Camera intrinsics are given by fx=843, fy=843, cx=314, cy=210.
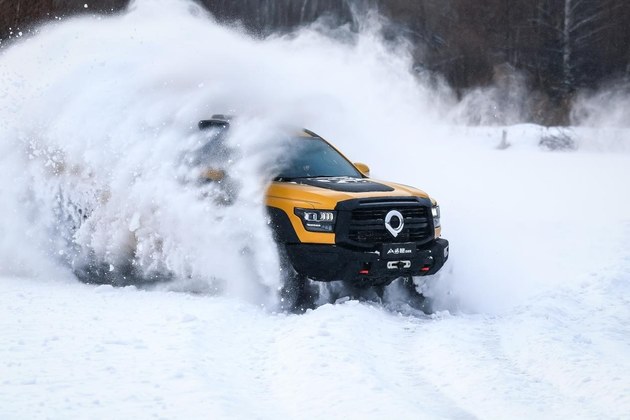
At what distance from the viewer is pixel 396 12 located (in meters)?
45.2

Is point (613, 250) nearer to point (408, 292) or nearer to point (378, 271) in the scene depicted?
point (408, 292)

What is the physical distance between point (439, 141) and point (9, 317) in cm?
2239

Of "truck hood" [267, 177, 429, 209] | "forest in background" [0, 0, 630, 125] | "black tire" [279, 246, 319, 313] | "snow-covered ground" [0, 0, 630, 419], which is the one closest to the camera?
"snow-covered ground" [0, 0, 630, 419]

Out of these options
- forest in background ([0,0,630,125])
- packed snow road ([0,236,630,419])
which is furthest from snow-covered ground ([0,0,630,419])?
forest in background ([0,0,630,125])

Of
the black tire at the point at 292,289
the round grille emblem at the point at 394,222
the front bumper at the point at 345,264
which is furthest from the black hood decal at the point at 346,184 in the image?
the black tire at the point at 292,289

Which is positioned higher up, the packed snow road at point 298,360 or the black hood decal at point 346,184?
the black hood decal at point 346,184

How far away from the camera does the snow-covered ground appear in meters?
5.22

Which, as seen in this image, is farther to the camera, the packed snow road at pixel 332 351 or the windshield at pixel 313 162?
the windshield at pixel 313 162

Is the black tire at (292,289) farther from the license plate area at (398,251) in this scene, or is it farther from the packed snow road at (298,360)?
the license plate area at (398,251)

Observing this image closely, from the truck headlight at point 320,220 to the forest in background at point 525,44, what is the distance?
2817 cm

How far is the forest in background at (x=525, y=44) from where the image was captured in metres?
37.7

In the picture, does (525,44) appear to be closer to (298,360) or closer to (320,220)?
(320,220)

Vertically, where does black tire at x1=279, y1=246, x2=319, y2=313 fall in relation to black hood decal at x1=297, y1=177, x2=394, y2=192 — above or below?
below

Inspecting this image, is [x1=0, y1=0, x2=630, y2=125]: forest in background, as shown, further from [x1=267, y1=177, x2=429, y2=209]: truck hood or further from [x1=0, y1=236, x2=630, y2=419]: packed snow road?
[x1=0, y1=236, x2=630, y2=419]: packed snow road
